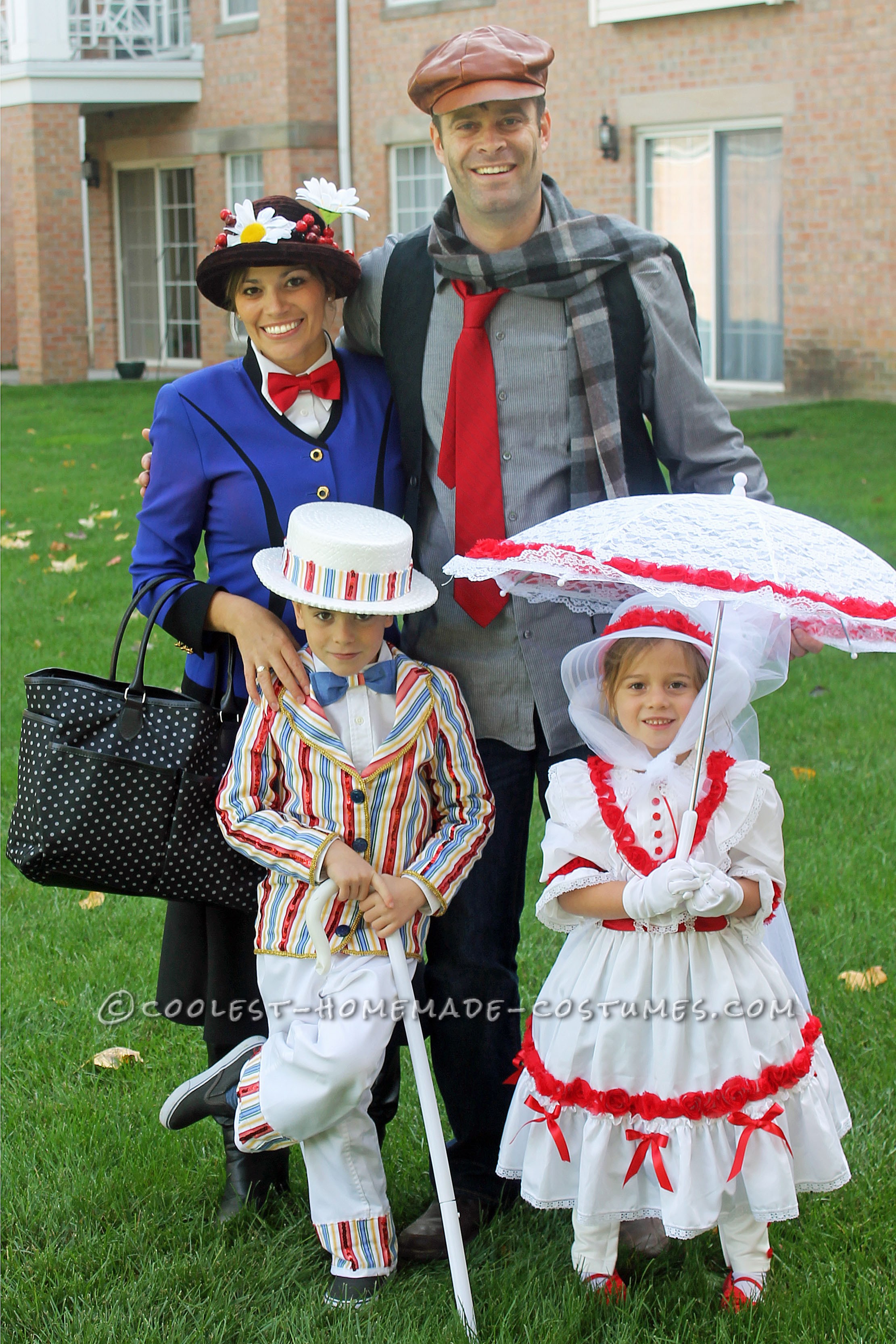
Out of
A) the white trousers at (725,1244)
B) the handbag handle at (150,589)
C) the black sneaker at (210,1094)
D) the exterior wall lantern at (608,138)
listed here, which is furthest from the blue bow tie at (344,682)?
the exterior wall lantern at (608,138)

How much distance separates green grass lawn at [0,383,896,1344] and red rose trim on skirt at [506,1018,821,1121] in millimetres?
387

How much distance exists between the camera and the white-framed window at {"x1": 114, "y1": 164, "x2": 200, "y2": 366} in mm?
19516

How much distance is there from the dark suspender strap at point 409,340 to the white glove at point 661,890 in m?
0.95

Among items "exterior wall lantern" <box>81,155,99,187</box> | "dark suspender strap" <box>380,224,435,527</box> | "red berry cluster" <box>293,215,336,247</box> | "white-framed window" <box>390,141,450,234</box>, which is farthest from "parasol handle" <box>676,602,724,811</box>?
"exterior wall lantern" <box>81,155,99,187</box>

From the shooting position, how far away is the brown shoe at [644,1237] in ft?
9.59

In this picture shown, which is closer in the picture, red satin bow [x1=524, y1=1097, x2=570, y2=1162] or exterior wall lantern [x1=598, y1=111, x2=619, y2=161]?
red satin bow [x1=524, y1=1097, x2=570, y2=1162]

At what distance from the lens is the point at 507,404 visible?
2.89 metres

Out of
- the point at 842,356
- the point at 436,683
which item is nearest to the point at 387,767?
the point at 436,683

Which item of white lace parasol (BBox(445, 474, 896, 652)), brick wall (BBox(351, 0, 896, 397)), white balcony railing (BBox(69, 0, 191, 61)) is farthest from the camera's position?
white balcony railing (BBox(69, 0, 191, 61))

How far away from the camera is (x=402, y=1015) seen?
2709 millimetres

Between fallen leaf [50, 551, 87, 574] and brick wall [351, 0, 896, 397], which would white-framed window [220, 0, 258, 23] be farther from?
fallen leaf [50, 551, 87, 574]

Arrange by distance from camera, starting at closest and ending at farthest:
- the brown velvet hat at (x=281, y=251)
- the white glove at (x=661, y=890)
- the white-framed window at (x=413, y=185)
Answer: the white glove at (x=661, y=890) < the brown velvet hat at (x=281, y=251) < the white-framed window at (x=413, y=185)

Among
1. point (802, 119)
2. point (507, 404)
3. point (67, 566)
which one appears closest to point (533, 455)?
point (507, 404)

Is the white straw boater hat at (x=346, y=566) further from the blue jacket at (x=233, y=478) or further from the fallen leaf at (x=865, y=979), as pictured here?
the fallen leaf at (x=865, y=979)
